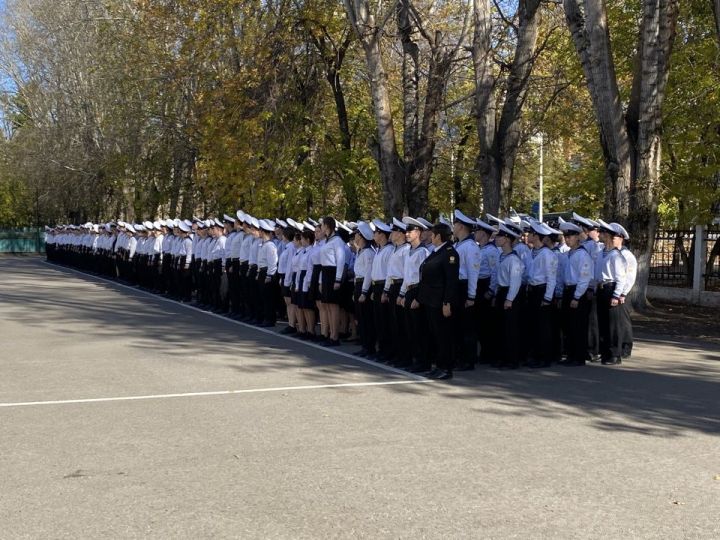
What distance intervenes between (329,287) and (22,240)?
184ft

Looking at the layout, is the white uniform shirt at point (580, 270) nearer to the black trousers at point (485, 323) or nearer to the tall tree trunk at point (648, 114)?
the black trousers at point (485, 323)

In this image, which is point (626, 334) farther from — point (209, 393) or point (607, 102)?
point (209, 393)

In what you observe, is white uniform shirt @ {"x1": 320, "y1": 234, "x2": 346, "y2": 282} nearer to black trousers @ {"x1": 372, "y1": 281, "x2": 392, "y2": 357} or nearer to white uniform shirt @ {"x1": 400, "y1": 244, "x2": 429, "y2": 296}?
black trousers @ {"x1": 372, "y1": 281, "x2": 392, "y2": 357}

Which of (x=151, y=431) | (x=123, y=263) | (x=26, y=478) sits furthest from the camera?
(x=123, y=263)

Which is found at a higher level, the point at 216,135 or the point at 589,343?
the point at 216,135

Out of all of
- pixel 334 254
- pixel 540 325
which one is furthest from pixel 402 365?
pixel 334 254

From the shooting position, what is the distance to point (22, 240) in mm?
64375

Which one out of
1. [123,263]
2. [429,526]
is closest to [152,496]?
[429,526]

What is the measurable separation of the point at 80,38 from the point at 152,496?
4315cm

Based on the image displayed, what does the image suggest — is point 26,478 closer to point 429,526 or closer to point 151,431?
point 151,431

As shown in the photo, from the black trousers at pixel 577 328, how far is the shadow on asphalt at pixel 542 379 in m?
0.24

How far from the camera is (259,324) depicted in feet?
53.8

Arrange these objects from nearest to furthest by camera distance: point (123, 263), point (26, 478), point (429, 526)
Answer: point (429, 526), point (26, 478), point (123, 263)

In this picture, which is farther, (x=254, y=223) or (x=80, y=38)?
(x=80, y=38)
